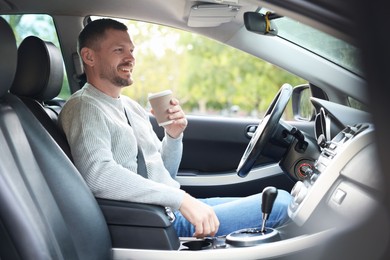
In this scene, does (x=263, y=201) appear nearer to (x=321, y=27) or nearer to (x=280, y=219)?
(x=280, y=219)

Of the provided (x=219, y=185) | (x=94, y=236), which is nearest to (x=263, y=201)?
(x=94, y=236)

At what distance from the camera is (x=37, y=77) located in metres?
2.38

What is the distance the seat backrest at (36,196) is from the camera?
6.27 ft

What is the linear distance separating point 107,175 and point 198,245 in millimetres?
412

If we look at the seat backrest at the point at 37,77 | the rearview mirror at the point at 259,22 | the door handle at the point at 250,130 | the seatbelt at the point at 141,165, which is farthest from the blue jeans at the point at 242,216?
the door handle at the point at 250,130

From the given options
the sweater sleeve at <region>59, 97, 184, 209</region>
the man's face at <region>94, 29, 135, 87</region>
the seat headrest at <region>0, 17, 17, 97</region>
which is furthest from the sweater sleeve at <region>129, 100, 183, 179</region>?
the seat headrest at <region>0, 17, 17, 97</region>

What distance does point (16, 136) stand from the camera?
210 centimetres

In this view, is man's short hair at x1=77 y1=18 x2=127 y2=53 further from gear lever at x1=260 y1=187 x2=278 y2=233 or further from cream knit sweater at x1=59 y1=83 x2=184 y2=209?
gear lever at x1=260 y1=187 x2=278 y2=233

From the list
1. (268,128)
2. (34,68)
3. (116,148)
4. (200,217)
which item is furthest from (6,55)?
(268,128)

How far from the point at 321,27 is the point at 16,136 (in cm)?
119

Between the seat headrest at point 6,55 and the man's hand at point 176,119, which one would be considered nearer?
the seat headrest at point 6,55

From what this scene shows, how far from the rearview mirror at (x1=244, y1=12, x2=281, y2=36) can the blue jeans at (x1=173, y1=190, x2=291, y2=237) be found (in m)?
0.69

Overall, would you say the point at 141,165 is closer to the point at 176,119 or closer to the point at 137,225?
the point at 176,119

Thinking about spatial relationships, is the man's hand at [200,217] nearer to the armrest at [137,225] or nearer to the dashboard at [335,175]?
the armrest at [137,225]
